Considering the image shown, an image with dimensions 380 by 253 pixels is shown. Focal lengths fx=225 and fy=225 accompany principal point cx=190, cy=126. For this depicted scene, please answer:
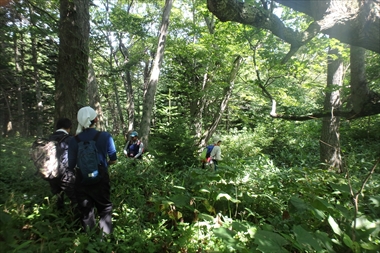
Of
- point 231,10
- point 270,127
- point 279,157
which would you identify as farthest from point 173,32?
point 231,10

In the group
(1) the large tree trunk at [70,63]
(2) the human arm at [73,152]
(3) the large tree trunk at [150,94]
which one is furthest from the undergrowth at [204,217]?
(3) the large tree trunk at [150,94]

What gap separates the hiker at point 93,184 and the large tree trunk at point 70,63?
183 cm

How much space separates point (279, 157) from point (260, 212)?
9621 mm

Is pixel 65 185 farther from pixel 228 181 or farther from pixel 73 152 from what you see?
pixel 228 181

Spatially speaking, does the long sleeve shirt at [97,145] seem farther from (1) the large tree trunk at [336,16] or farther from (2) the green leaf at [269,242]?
(1) the large tree trunk at [336,16]

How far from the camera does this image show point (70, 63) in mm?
4602

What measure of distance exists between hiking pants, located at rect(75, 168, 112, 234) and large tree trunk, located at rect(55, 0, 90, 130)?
2.16 metres

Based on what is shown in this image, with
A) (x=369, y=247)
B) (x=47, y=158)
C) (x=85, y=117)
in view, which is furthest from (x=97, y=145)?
(x=369, y=247)

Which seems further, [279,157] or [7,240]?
[279,157]

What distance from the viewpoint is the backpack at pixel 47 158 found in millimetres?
3252

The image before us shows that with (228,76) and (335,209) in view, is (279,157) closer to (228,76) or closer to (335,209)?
(228,76)

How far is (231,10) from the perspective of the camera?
2.92 m

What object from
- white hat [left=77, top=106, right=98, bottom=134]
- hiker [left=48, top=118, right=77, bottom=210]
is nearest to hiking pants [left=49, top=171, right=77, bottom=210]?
hiker [left=48, top=118, right=77, bottom=210]

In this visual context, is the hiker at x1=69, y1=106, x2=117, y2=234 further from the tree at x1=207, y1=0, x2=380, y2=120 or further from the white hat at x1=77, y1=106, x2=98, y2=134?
the tree at x1=207, y1=0, x2=380, y2=120
